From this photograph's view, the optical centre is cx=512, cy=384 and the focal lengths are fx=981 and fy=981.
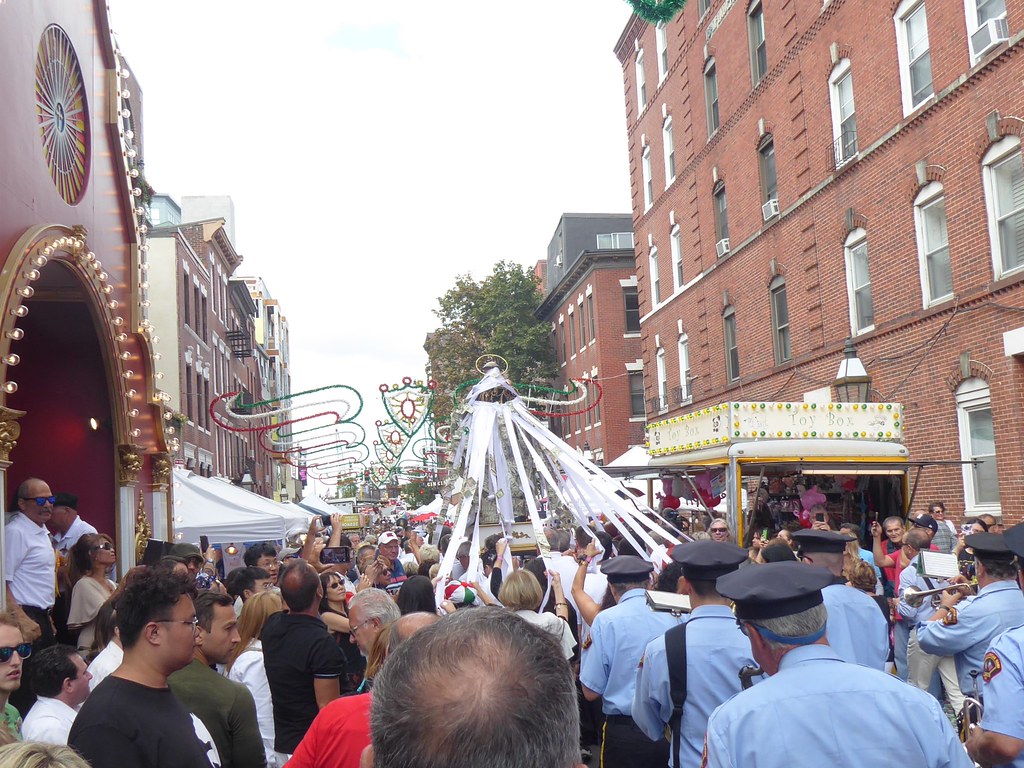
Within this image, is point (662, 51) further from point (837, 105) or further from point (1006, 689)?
point (1006, 689)

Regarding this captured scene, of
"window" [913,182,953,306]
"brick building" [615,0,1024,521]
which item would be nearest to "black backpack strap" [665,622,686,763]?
"brick building" [615,0,1024,521]

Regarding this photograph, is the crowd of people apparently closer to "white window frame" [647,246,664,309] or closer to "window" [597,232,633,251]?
"white window frame" [647,246,664,309]

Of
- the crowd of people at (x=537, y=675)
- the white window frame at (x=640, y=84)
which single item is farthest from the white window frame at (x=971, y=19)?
the white window frame at (x=640, y=84)

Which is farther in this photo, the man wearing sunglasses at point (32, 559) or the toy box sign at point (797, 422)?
the toy box sign at point (797, 422)

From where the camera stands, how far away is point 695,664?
4539mm

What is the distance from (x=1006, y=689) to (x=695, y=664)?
1312 mm

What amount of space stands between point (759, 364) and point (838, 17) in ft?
25.9

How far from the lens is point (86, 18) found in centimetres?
1200

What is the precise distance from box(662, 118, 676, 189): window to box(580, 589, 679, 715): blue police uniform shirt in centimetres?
2458

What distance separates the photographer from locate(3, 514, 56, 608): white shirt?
8607 millimetres

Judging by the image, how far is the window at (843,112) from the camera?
748 inches

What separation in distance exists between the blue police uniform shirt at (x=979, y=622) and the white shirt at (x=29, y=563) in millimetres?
7323

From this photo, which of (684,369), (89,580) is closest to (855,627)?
(89,580)

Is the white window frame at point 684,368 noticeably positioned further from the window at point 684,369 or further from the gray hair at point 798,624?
the gray hair at point 798,624
